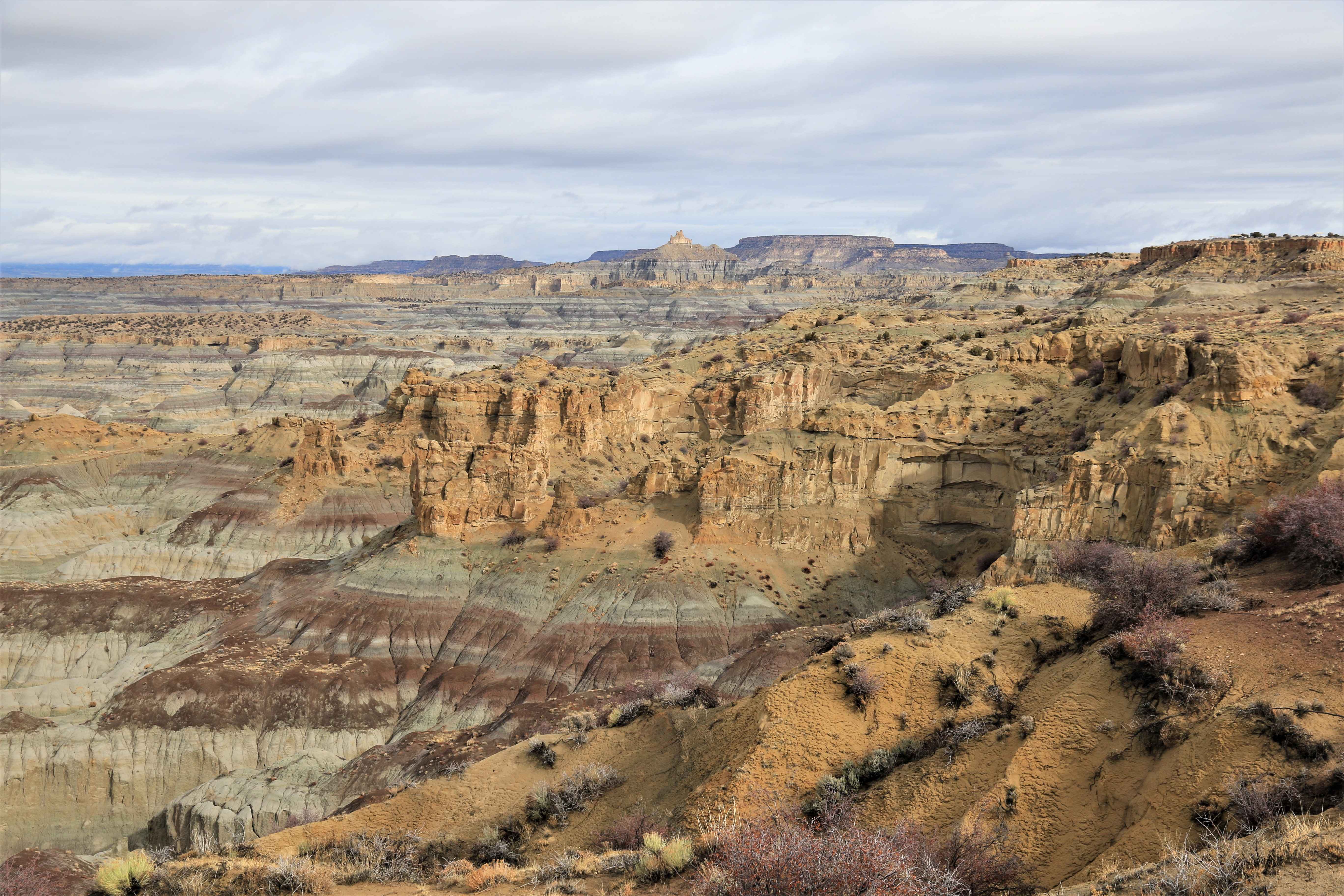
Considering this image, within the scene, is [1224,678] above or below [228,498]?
above

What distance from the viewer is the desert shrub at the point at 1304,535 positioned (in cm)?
1867

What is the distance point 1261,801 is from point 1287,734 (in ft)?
6.03

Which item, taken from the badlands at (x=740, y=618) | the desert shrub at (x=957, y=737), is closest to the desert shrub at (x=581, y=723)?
the badlands at (x=740, y=618)

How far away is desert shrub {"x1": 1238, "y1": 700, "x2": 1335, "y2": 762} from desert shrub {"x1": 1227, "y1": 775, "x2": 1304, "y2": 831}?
629mm

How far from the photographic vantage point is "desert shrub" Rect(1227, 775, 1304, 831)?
11.5 m

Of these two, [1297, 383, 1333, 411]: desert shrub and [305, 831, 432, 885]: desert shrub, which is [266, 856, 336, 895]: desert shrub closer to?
[305, 831, 432, 885]: desert shrub

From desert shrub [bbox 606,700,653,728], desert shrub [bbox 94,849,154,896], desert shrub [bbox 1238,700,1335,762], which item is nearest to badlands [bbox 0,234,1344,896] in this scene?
desert shrub [bbox 1238,700,1335,762]

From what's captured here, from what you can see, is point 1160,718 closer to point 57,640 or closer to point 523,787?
point 523,787

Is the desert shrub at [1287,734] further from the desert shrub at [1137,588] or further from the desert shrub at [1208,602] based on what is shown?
the desert shrub at [1208,602]

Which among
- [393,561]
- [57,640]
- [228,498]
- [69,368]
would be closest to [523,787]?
[393,561]

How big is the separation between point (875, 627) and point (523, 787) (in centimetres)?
1024

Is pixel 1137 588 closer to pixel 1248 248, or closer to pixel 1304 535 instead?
pixel 1304 535

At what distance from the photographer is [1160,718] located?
14.4 meters

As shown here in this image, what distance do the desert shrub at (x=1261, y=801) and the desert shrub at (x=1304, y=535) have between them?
27.3 feet
